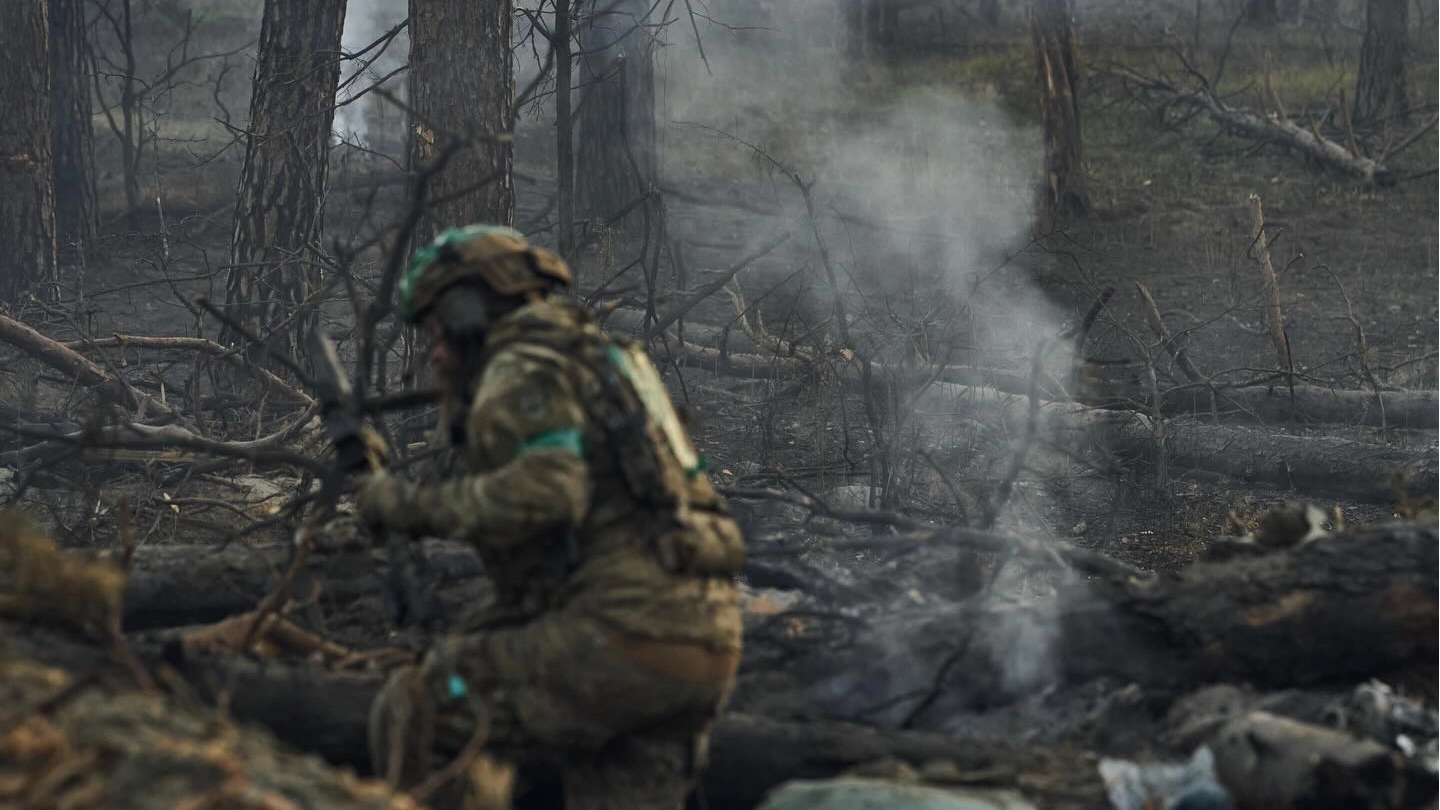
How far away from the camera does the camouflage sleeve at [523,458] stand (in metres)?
3.34

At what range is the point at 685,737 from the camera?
3.67m

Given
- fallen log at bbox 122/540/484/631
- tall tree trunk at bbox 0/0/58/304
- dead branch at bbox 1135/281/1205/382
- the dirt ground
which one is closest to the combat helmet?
fallen log at bbox 122/540/484/631

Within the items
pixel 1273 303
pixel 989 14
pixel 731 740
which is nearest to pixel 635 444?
pixel 731 740

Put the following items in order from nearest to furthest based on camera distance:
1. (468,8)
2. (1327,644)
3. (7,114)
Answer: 1. (1327,644)
2. (468,8)
3. (7,114)

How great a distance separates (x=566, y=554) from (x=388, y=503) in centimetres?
41

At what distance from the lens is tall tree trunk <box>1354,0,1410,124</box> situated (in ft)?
52.6

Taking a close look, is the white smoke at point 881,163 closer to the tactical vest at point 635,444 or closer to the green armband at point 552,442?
the tactical vest at point 635,444

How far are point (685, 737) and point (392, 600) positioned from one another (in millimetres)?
768

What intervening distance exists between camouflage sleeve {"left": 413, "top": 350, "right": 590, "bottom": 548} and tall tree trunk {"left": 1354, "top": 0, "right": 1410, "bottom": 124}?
1448cm

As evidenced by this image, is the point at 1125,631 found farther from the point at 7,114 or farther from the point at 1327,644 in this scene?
the point at 7,114

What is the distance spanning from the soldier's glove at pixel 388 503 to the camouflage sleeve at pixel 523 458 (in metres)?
0.13

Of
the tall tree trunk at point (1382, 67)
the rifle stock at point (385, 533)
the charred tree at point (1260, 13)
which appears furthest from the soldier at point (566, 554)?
the charred tree at point (1260, 13)

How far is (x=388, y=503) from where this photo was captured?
3570 millimetres

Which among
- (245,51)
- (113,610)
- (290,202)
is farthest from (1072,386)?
(245,51)
